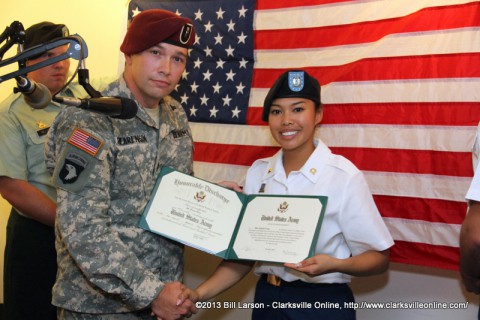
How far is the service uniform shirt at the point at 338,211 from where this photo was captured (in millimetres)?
1809

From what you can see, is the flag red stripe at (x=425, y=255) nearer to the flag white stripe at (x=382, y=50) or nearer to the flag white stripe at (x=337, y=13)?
the flag white stripe at (x=382, y=50)

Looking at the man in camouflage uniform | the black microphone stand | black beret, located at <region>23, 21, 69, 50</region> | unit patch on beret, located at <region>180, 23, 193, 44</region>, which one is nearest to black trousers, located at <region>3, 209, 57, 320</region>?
the man in camouflage uniform

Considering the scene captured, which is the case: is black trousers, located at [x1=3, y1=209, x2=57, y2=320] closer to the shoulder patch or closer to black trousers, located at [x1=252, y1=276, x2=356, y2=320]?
the shoulder patch

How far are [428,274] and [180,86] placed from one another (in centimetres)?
160

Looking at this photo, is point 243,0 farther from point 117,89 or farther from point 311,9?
point 117,89

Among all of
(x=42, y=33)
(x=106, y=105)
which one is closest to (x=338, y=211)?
(x=106, y=105)

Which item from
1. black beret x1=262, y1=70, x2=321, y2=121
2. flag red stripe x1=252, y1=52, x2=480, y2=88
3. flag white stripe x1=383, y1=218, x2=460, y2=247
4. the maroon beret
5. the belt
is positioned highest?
the maroon beret

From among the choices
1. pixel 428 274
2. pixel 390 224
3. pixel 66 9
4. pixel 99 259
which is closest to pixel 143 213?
pixel 99 259

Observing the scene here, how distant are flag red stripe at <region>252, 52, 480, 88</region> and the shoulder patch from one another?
1226 millimetres

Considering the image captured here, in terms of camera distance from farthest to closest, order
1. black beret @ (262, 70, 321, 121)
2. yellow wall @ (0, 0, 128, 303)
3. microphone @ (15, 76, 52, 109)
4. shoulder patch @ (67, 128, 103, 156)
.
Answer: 1. yellow wall @ (0, 0, 128, 303)
2. black beret @ (262, 70, 321, 121)
3. shoulder patch @ (67, 128, 103, 156)
4. microphone @ (15, 76, 52, 109)

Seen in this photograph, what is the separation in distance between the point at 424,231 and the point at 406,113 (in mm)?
514

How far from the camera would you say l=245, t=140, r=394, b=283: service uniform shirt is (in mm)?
1809

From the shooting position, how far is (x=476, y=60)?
6.95ft

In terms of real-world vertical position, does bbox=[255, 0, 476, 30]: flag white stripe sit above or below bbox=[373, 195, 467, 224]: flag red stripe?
above
